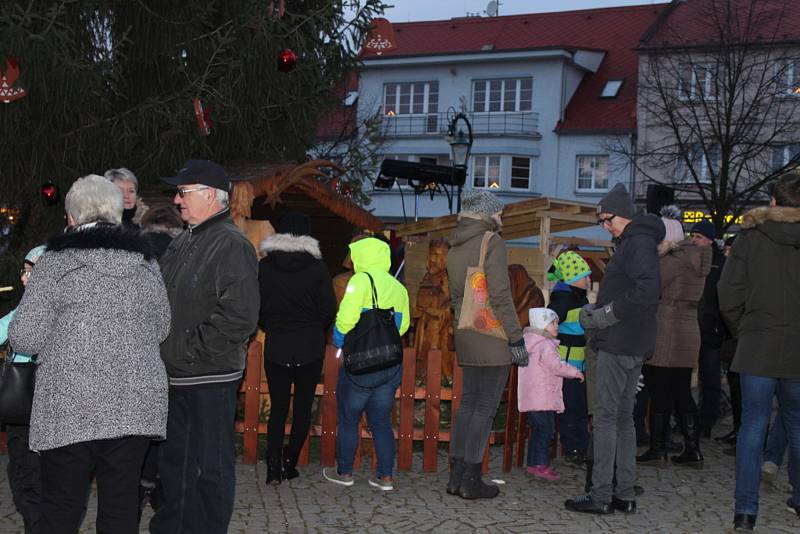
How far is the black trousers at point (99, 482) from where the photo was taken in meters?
4.27

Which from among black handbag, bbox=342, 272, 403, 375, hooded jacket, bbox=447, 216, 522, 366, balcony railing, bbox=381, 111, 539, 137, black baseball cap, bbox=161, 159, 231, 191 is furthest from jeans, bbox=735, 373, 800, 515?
balcony railing, bbox=381, 111, 539, 137

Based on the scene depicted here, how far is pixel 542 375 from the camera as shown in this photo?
7.93 meters

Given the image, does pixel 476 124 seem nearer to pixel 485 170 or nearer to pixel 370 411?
pixel 485 170

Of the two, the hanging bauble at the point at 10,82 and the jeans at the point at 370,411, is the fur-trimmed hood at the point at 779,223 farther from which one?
the hanging bauble at the point at 10,82

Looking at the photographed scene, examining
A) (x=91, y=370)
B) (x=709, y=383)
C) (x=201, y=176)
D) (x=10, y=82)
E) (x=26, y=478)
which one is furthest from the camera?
(x=709, y=383)

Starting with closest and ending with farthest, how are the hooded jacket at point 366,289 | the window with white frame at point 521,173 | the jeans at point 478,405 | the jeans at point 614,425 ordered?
the jeans at point 614,425 → the jeans at point 478,405 → the hooded jacket at point 366,289 → the window with white frame at point 521,173

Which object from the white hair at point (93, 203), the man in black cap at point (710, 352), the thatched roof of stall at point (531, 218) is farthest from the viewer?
the thatched roof of stall at point (531, 218)

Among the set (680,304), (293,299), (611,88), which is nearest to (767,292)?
(680,304)

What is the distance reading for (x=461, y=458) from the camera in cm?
724

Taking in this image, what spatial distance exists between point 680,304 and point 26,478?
5404 mm

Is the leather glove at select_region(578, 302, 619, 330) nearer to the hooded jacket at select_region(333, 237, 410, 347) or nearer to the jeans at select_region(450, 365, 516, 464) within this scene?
the jeans at select_region(450, 365, 516, 464)

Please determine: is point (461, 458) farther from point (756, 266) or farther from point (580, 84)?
point (580, 84)

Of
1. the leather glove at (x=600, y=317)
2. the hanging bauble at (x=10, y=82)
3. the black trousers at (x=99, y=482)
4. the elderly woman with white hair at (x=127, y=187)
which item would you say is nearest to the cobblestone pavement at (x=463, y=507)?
the leather glove at (x=600, y=317)

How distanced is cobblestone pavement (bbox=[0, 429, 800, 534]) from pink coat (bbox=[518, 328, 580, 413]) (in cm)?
64
